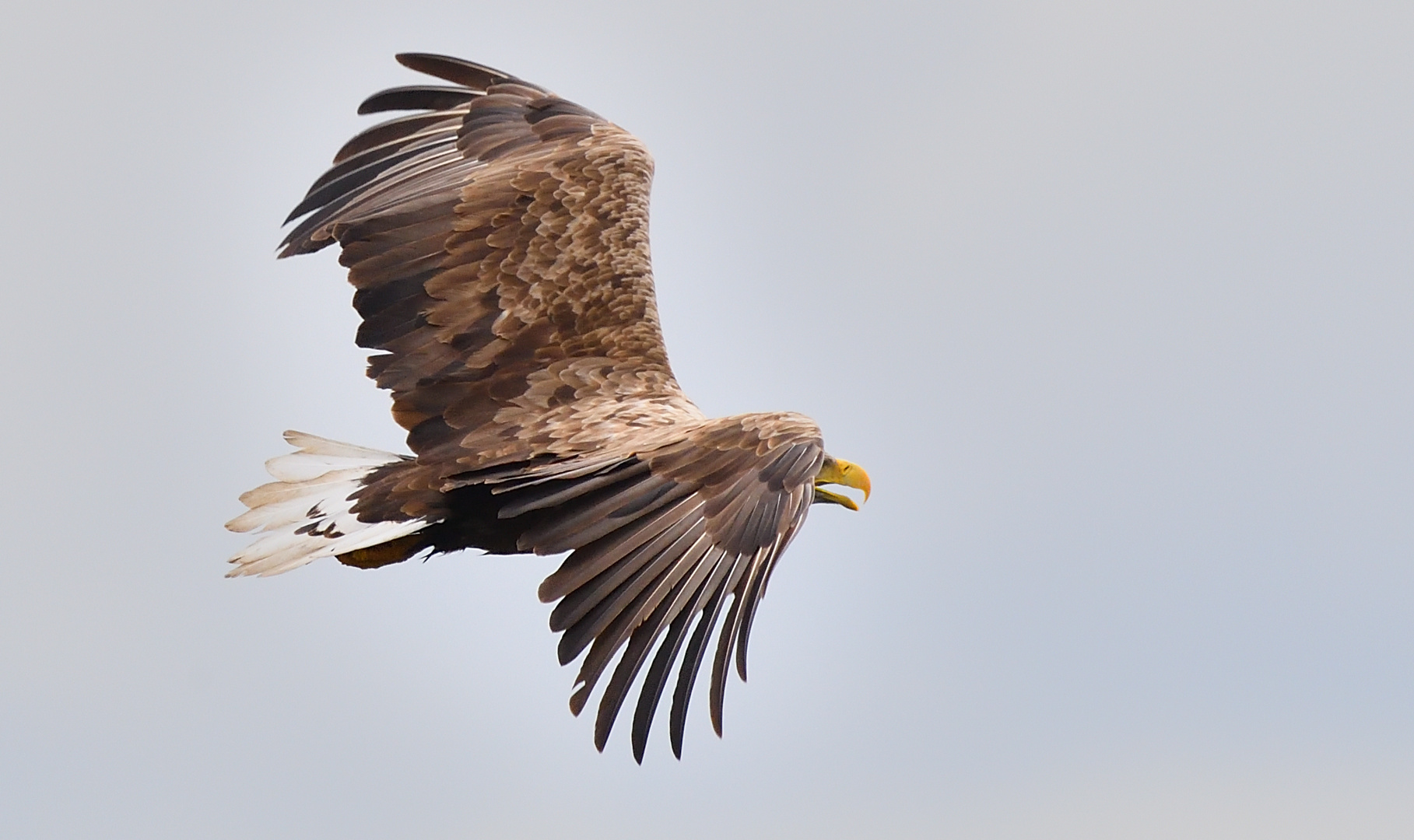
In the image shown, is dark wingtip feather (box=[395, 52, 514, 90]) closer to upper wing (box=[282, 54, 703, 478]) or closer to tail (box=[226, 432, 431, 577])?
upper wing (box=[282, 54, 703, 478])

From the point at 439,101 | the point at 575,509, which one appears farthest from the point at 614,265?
the point at 575,509

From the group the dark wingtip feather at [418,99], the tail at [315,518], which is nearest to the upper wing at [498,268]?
the dark wingtip feather at [418,99]

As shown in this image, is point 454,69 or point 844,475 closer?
point 844,475

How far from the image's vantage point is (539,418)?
29.1ft

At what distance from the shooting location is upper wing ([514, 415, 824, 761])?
22.9ft

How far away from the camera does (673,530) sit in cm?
740

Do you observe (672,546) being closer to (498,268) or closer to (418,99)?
(498,268)

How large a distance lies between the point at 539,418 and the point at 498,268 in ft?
3.40

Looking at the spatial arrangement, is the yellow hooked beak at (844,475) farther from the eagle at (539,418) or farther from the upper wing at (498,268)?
the upper wing at (498,268)

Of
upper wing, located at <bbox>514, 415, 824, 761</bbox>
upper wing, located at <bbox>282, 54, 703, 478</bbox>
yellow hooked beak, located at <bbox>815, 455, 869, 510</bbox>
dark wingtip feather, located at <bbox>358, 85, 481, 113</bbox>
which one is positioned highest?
dark wingtip feather, located at <bbox>358, 85, 481, 113</bbox>

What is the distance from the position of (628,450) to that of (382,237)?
229 cm

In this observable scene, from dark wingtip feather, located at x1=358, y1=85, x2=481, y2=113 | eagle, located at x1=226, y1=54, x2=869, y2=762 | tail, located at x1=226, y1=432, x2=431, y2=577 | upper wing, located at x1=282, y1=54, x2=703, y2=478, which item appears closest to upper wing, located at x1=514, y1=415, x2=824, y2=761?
eagle, located at x1=226, y1=54, x2=869, y2=762

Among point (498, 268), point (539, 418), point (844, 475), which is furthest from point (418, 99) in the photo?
point (844, 475)

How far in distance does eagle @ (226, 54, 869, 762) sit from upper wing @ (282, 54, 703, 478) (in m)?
0.01
